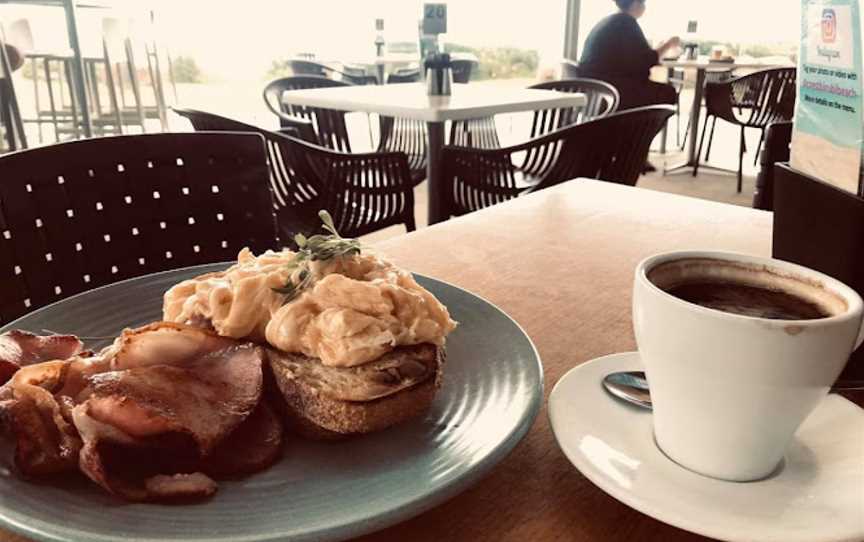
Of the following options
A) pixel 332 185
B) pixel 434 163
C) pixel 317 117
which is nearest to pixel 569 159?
pixel 434 163

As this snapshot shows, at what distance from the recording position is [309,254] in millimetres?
585

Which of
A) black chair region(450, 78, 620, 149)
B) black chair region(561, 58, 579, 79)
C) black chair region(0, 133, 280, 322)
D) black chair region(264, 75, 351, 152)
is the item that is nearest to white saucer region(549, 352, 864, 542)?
black chair region(0, 133, 280, 322)

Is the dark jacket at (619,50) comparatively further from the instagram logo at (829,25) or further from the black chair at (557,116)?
the instagram logo at (829,25)

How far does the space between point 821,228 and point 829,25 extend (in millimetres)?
183

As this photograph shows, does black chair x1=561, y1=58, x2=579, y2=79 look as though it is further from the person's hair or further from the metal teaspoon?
the metal teaspoon

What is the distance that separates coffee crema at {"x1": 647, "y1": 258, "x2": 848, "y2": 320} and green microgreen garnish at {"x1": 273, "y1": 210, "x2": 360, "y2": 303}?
24 centimetres

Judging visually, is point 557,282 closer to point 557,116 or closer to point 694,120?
point 557,116

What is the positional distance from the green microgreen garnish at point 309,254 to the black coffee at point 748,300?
0.84ft

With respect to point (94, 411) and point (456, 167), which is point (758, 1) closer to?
point (456, 167)

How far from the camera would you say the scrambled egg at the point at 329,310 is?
0.52m

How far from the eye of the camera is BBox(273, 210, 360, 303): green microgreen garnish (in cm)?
56

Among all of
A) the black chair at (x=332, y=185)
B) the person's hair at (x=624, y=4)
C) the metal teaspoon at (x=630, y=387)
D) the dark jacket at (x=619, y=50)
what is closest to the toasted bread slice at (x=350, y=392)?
the metal teaspoon at (x=630, y=387)

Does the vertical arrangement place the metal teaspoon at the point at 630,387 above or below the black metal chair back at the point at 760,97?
above

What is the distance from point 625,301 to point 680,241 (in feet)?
0.97
